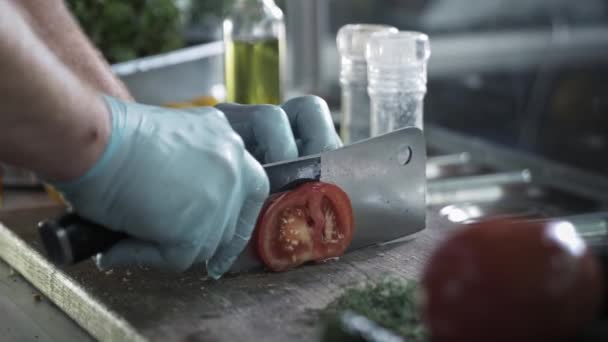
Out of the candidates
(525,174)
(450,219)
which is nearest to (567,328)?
(450,219)

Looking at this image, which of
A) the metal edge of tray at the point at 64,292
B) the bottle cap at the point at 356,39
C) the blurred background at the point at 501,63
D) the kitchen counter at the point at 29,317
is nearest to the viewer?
the metal edge of tray at the point at 64,292

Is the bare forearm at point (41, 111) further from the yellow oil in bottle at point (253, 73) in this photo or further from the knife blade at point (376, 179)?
the yellow oil in bottle at point (253, 73)

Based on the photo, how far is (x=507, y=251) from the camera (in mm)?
826

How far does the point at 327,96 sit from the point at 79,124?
1824mm

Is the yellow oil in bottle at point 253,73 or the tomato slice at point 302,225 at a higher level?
the yellow oil in bottle at point 253,73

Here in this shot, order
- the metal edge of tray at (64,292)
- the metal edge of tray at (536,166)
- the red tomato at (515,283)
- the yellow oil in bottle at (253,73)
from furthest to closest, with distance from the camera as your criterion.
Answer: the metal edge of tray at (536,166) → the yellow oil in bottle at (253,73) → the metal edge of tray at (64,292) → the red tomato at (515,283)

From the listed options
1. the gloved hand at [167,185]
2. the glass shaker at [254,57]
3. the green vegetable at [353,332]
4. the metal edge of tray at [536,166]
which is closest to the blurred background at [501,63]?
the metal edge of tray at [536,166]

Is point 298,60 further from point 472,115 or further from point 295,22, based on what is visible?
point 472,115

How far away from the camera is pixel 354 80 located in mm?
1758

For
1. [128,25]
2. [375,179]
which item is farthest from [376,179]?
[128,25]

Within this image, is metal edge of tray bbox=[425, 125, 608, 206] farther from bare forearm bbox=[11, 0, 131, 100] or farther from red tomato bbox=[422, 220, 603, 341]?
red tomato bbox=[422, 220, 603, 341]

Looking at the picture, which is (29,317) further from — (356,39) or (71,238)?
(356,39)

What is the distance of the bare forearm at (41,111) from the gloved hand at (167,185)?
0.03m

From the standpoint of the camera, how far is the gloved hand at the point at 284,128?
136 cm
